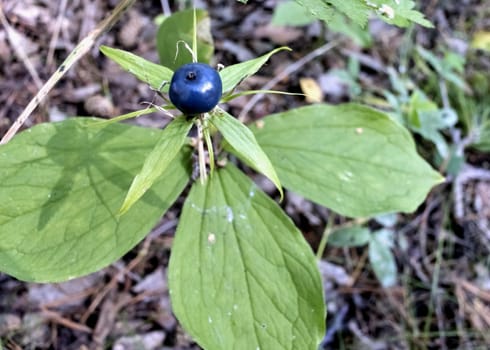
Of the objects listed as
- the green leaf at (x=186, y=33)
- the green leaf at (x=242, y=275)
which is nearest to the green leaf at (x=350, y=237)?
the green leaf at (x=242, y=275)

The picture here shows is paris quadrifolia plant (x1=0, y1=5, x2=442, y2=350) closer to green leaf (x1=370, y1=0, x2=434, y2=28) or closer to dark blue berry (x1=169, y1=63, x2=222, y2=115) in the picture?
dark blue berry (x1=169, y1=63, x2=222, y2=115)

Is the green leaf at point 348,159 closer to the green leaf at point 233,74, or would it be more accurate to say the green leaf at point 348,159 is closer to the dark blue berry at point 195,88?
the green leaf at point 233,74

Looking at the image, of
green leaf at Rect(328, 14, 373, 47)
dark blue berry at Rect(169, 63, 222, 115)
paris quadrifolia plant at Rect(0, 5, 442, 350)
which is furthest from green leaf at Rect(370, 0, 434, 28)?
green leaf at Rect(328, 14, 373, 47)

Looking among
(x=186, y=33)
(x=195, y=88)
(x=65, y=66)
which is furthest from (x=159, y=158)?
(x=186, y=33)

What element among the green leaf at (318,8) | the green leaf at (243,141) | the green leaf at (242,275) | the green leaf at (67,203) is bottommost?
the green leaf at (242,275)

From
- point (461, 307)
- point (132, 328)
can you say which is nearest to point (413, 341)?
point (461, 307)

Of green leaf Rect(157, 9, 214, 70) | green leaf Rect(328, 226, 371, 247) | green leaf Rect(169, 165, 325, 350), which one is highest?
green leaf Rect(157, 9, 214, 70)

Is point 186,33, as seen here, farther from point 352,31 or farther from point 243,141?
point 352,31
